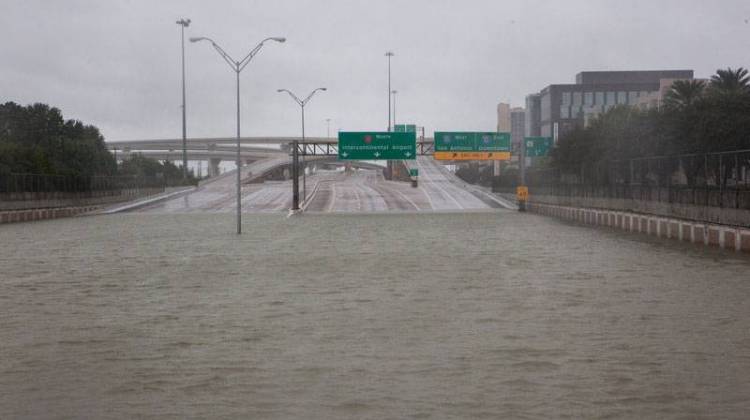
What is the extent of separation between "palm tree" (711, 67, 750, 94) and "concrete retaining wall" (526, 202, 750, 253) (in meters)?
20.2

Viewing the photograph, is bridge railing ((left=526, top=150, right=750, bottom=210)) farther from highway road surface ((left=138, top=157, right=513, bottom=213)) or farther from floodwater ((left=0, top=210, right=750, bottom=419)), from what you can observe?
highway road surface ((left=138, top=157, right=513, bottom=213))

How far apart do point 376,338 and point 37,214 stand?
5627 cm

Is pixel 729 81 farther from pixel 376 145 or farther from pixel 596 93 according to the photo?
pixel 596 93

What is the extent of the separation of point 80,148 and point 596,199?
210 feet

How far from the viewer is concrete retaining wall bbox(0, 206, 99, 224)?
58250 millimetres

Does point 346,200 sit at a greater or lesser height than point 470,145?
lesser

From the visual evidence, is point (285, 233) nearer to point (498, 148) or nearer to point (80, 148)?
point (498, 148)

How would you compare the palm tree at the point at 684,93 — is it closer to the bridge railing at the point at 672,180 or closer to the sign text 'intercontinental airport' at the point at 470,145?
the bridge railing at the point at 672,180

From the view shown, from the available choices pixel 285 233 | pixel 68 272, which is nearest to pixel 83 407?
pixel 68 272

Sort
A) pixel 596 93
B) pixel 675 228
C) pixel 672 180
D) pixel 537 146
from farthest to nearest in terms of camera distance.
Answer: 1. pixel 596 93
2. pixel 537 146
3. pixel 672 180
4. pixel 675 228

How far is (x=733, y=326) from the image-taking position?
13.2m

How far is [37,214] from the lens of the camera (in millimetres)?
63656

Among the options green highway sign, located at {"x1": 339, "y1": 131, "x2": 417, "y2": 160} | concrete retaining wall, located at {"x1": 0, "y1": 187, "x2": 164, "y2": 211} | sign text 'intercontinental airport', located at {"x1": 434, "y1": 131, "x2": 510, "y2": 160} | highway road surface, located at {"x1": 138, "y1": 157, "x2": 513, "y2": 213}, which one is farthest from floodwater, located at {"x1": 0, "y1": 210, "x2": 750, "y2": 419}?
sign text 'intercontinental airport', located at {"x1": 434, "y1": 131, "x2": 510, "y2": 160}

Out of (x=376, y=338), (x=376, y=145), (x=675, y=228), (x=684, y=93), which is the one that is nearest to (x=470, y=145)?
(x=376, y=145)
